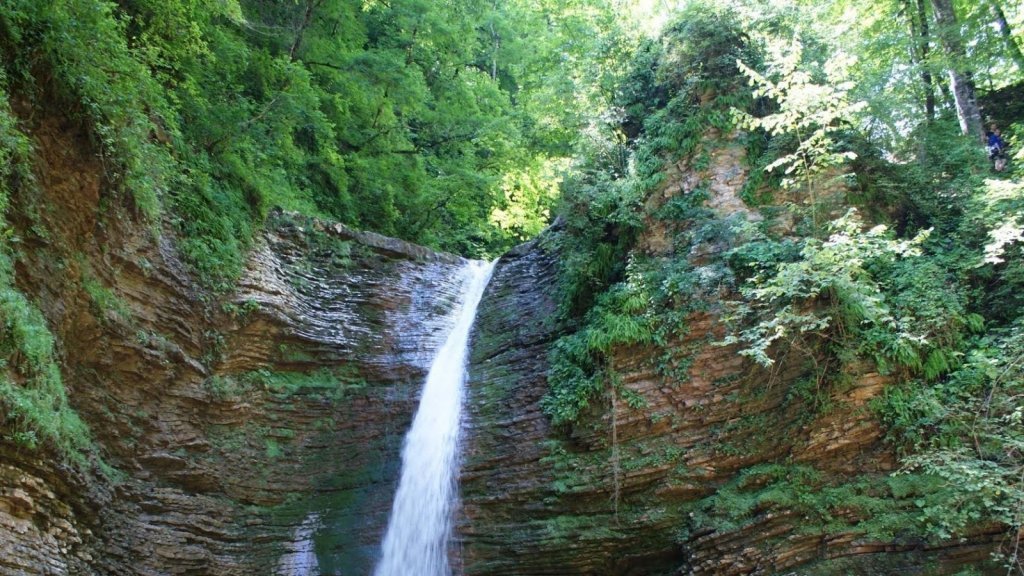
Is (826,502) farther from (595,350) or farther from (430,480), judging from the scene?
(430,480)

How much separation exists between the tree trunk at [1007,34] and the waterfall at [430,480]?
9.99 metres

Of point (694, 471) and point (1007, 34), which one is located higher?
point (1007, 34)

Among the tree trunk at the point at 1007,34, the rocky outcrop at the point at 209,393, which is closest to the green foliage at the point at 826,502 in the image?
the rocky outcrop at the point at 209,393

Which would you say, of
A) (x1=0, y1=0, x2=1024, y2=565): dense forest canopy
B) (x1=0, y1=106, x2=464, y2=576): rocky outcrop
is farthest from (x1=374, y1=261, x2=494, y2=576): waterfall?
(x1=0, y1=0, x2=1024, y2=565): dense forest canopy

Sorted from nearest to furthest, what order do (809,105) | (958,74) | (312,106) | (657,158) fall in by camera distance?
(809,105) < (958,74) < (657,158) < (312,106)

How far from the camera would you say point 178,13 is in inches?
326

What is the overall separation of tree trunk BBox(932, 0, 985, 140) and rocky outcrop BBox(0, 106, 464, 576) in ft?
30.1

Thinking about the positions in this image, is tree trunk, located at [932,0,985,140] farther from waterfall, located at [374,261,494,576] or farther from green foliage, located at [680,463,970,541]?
waterfall, located at [374,261,494,576]

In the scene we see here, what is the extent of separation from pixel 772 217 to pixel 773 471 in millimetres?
3744

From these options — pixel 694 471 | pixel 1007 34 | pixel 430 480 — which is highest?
pixel 1007 34

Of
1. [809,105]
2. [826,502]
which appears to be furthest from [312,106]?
[826,502]

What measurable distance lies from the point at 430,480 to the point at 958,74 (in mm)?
10277

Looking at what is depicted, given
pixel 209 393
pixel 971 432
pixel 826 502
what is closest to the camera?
pixel 971 432

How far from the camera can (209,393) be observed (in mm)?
9062
